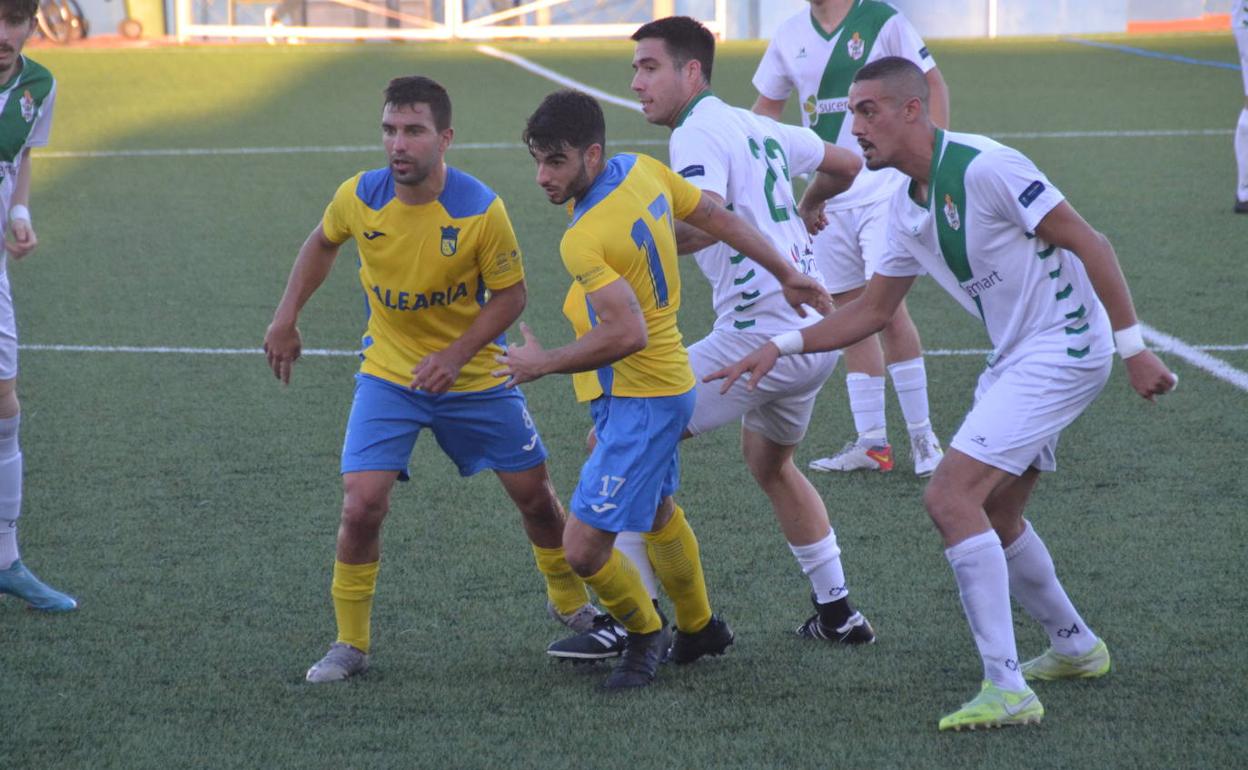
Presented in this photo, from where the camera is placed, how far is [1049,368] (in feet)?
13.6

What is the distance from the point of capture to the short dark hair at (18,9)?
4836mm

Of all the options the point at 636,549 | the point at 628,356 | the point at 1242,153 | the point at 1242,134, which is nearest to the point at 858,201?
the point at 636,549

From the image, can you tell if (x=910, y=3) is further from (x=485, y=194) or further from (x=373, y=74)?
(x=485, y=194)

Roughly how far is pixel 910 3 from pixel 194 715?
26.8 metres

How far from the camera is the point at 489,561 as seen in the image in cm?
567

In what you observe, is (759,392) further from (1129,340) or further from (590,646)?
(1129,340)

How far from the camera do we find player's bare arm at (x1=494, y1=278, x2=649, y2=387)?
402cm

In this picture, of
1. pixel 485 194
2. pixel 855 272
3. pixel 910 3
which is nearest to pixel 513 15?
pixel 910 3

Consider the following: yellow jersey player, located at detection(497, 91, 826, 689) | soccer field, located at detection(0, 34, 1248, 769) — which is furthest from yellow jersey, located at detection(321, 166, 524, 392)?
soccer field, located at detection(0, 34, 1248, 769)

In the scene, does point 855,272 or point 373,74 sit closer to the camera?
point 855,272

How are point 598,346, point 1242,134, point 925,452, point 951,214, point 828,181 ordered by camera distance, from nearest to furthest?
point 598,346, point 951,214, point 828,181, point 925,452, point 1242,134

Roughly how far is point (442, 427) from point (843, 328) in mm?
1236

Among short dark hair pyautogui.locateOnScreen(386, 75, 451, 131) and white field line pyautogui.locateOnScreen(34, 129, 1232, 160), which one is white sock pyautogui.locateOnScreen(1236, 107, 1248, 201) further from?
short dark hair pyautogui.locateOnScreen(386, 75, 451, 131)

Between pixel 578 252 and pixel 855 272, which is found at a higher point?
pixel 578 252
